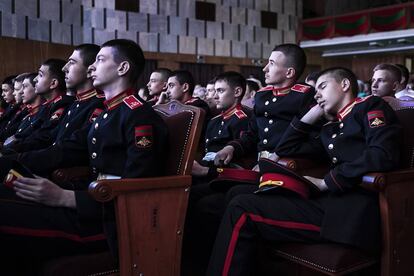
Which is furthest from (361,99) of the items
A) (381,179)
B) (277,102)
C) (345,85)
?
(277,102)

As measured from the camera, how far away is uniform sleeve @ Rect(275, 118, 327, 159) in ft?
8.09

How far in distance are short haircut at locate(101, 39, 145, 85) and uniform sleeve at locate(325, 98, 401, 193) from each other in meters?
0.95

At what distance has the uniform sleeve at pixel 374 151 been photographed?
1858 millimetres

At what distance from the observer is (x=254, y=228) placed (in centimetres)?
197

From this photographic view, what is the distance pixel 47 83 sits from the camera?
3.25 meters

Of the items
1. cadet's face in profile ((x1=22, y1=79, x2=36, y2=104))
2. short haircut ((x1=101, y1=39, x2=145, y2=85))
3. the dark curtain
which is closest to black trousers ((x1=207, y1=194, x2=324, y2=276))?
short haircut ((x1=101, y1=39, x2=145, y2=85))

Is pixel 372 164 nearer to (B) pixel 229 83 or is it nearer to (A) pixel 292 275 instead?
(A) pixel 292 275

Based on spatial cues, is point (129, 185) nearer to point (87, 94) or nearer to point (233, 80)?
point (87, 94)

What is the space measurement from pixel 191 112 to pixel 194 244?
1.00 m

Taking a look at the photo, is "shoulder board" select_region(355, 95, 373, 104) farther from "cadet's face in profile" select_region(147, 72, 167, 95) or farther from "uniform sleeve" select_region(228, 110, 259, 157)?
"cadet's face in profile" select_region(147, 72, 167, 95)

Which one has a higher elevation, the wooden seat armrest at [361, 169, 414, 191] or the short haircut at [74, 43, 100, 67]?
the short haircut at [74, 43, 100, 67]

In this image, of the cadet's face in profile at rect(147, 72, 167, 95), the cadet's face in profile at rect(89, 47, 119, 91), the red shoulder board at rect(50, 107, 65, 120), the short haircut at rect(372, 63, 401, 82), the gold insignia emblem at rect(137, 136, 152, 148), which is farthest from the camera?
the cadet's face in profile at rect(147, 72, 167, 95)

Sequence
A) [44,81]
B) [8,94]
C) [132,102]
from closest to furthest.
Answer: [132,102]
[44,81]
[8,94]

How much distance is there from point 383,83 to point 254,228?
2.46 metres
